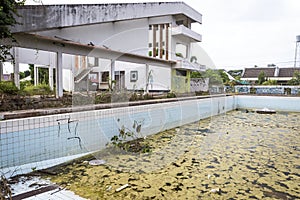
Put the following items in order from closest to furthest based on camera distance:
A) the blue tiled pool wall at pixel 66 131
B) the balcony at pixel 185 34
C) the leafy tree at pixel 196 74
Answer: the blue tiled pool wall at pixel 66 131
the balcony at pixel 185 34
the leafy tree at pixel 196 74

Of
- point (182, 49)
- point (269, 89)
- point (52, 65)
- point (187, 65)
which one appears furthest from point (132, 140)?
point (269, 89)

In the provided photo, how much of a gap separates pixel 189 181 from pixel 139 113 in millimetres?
2810

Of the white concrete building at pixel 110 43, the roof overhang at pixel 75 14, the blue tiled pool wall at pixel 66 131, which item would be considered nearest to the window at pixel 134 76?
the white concrete building at pixel 110 43

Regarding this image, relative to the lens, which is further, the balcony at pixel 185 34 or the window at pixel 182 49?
the window at pixel 182 49

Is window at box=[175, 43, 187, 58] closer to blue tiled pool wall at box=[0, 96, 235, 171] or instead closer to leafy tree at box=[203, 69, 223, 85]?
leafy tree at box=[203, 69, 223, 85]

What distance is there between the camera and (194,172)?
3.12 m

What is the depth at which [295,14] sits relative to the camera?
9.92 meters

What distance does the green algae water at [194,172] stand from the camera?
2.51m

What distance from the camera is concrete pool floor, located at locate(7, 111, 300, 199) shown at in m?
2.52

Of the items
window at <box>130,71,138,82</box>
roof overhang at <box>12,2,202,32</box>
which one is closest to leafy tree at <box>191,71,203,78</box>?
window at <box>130,71,138,82</box>

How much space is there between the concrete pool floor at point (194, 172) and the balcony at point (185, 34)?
29.4 feet

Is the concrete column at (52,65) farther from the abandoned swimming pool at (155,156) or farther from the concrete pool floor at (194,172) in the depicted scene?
the concrete pool floor at (194,172)

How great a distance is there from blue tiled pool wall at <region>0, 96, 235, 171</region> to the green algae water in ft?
1.17

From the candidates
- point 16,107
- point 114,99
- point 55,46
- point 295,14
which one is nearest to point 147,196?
point 16,107
